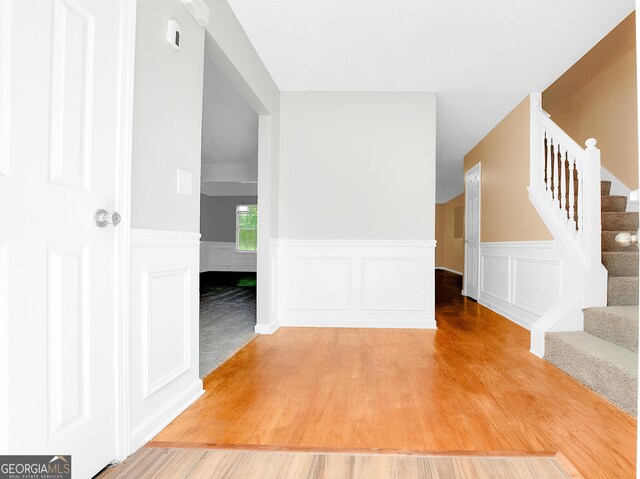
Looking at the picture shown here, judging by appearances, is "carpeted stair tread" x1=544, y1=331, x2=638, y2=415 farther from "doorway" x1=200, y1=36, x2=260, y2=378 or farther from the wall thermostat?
the wall thermostat

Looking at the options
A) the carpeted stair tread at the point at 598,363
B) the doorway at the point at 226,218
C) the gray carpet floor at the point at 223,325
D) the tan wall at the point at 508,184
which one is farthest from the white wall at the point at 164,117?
the tan wall at the point at 508,184

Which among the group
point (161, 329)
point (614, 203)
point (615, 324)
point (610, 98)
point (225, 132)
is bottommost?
point (615, 324)

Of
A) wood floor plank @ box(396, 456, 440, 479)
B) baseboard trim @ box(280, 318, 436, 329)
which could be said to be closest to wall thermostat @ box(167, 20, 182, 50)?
wood floor plank @ box(396, 456, 440, 479)

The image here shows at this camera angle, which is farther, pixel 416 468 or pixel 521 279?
pixel 521 279

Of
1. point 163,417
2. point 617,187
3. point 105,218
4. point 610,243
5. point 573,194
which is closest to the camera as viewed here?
point 105,218

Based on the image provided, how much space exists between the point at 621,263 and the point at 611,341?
Answer: 35.0 inches

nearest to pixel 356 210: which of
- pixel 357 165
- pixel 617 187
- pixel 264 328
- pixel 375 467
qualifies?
pixel 357 165

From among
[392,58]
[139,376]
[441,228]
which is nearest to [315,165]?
[392,58]

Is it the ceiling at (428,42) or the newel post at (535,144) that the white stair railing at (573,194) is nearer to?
the newel post at (535,144)

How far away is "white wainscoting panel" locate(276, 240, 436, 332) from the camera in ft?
12.3

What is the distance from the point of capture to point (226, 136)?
597cm

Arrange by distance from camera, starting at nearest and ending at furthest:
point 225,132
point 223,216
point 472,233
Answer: point 225,132, point 472,233, point 223,216

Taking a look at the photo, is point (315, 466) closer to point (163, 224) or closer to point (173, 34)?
point (163, 224)

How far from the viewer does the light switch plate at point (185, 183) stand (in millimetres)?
1856
